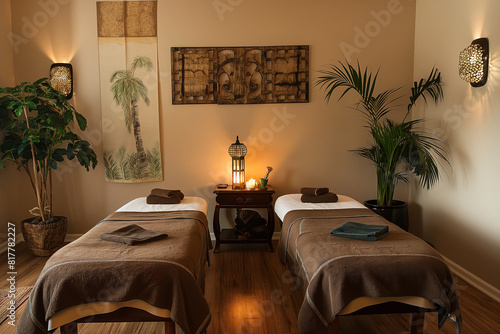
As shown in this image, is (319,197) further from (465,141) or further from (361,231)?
(465,141)

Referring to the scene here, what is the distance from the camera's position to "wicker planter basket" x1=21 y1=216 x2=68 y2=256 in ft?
11.4

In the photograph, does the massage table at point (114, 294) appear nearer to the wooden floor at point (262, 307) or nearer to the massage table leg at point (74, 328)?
the massage table leg at point (74, 328)

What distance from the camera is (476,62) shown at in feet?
9.09

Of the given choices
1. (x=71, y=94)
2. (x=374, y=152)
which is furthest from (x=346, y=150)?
(x=71, y=94)

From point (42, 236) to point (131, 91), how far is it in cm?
160

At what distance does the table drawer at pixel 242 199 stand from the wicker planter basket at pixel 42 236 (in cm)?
155

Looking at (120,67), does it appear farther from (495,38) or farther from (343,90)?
(495,38)

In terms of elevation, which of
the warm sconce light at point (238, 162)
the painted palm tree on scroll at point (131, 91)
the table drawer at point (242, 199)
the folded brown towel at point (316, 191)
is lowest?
the table drawer at point (242, 199)

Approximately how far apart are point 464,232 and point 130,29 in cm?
356

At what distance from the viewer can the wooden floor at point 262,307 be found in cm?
225

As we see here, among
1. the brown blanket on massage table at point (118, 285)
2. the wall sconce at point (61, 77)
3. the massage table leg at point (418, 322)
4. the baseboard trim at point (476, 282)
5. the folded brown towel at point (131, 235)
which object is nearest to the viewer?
the brown blanket on massage table at point (118, 285)

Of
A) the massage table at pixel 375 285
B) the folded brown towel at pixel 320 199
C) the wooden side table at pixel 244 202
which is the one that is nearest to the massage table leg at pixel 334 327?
the massage table at pixel 375 285

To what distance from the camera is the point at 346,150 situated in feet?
13.0

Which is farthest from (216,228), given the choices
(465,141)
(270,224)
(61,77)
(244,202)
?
(465,141)
